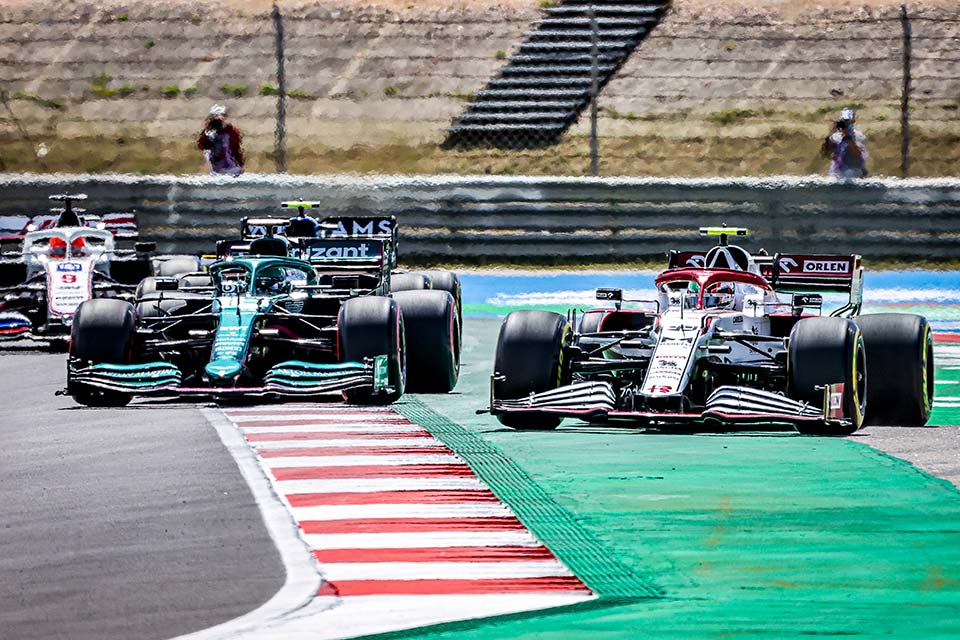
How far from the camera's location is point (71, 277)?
18781 mm

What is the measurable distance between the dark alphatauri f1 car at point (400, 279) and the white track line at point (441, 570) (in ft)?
22.7

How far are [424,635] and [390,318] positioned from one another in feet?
24.0

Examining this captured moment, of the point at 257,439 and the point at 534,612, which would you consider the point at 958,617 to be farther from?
the point at 257,439

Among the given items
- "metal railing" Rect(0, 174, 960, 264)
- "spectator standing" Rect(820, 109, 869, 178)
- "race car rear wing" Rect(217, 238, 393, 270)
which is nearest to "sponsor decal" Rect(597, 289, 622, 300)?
"race car rear wing" Rect(217, 238, 393, 270)

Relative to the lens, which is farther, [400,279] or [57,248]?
[57,248]

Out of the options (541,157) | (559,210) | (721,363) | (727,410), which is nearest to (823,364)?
(727,410)

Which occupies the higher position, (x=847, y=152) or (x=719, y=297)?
(x=847, y=152)

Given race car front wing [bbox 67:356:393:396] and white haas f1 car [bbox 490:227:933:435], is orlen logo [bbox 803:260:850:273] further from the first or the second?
race car front wing [bbox 67:356:393:396]

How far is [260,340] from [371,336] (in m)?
0.88

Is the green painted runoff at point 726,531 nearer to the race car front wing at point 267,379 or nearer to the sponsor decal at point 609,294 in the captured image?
the sponsor decal at point 609,294

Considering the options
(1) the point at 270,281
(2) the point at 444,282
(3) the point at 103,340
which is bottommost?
(3) the point at 103,340

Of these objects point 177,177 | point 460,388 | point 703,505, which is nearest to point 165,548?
point 703,505

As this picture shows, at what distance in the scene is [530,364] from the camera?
12578 mm

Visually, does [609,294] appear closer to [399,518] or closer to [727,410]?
[727,410]
